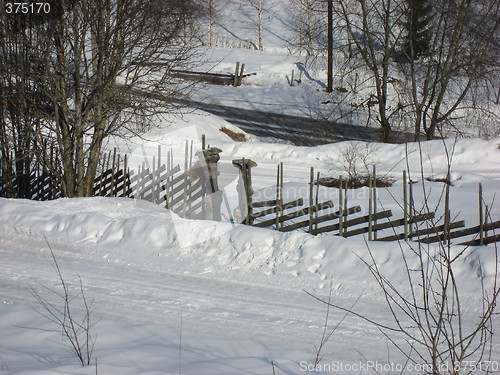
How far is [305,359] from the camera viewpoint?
17.5ft

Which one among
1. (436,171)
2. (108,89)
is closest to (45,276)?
(108,89)

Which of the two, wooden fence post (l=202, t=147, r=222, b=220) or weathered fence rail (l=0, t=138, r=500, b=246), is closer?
weathered fence rail (l=0, t=138, r=500, b=246)

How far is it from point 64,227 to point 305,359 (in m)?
5.14

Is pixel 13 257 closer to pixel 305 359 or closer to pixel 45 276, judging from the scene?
pixel 45 276

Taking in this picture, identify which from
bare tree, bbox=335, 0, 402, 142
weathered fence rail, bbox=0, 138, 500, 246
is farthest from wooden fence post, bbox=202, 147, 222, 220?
bare tree, bbox=335, 0, 402, 142

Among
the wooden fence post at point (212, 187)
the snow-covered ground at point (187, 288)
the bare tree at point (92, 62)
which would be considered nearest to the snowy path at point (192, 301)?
the snow-covered ground at point (187, 288)

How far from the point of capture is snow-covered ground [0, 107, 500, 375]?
207 inches

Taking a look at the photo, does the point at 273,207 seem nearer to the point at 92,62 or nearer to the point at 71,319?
the point at 92,62

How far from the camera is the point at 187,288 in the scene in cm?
717

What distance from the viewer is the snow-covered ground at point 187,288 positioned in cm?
527

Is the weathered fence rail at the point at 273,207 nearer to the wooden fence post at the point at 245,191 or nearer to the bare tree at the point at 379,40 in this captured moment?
the wooden fence post at the point at 245,191

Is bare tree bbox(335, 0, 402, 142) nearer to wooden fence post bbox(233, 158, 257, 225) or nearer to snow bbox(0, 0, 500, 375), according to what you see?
snow bbox(0, 0, 500, 375)

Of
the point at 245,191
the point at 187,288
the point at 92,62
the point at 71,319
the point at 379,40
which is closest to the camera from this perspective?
the point at 71,319

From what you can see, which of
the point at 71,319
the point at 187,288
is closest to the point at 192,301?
the point at 187,288
